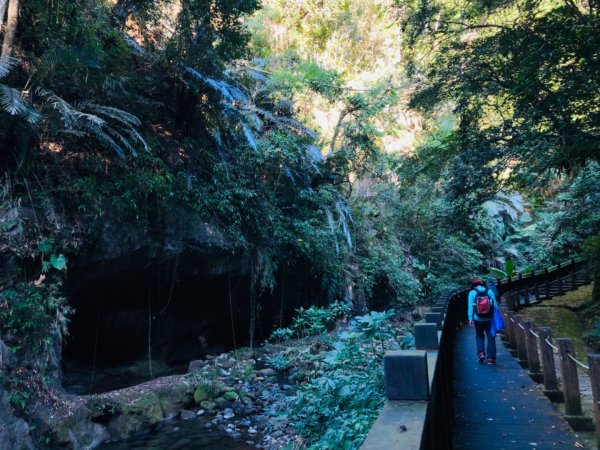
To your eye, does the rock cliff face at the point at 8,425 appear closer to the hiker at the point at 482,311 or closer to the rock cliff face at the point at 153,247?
the rock cliff face at the point at 153,247

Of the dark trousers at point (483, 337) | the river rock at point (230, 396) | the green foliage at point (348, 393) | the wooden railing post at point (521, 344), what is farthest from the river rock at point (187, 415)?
the wooden railing post at point (521, 344)

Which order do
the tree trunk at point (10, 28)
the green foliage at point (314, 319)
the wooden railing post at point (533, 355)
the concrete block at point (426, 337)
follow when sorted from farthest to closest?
the green foliage at point (314, 319), the tree trunk at point (10, 28), the wooden railing post at point (533, 355), the concrete block at point (426, 337)

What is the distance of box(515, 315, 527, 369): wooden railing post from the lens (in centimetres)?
827

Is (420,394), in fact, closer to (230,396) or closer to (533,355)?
(533,355)

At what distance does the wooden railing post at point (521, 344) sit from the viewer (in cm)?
827

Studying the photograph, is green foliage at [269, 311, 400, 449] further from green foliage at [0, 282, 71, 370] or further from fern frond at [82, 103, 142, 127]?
fern frond at [82, 103, 142, 127]

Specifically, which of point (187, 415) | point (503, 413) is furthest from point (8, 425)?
point (503, 413)

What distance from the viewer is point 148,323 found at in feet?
37.8

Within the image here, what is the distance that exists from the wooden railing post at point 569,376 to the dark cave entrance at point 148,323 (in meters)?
8.48

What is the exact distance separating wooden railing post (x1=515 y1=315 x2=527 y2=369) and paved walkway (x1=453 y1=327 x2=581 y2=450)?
0.49 ft

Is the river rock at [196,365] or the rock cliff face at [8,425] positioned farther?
the river rock at [196,365]

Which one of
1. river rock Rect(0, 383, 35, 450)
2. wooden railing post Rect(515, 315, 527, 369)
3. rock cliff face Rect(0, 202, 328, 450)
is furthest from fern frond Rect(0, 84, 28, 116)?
wooden railing post Rect(515, 315, 527, 369)

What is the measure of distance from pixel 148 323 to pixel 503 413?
8773mm

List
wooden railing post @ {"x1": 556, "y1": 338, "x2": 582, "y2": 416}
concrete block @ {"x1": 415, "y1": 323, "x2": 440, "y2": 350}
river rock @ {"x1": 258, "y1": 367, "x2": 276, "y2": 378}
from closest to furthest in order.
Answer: concrete block @ {"x1": 415, "y1": 323, "x2": 440, "y2": 350} < wooden railing post @ {"x1": 556, "y1": 338, "x2": 582, "y2": 416} < river rock @ {"x1": 258, "y1": 367, "x2": 276, "y2": 378}
